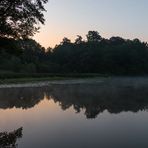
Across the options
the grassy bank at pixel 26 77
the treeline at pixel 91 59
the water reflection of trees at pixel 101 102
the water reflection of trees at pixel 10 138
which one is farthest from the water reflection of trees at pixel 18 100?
the treeline at pixel 91 59

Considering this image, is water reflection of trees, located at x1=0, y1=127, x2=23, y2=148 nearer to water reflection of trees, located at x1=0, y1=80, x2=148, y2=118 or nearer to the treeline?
water reflection of trees, located at x1=0, y1=80, x2=148, y2=118

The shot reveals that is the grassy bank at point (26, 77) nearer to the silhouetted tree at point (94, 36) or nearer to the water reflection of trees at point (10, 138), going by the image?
the water reflection of trees at point (10, 138)

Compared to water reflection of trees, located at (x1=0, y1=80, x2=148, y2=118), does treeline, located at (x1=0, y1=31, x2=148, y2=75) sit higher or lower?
higher

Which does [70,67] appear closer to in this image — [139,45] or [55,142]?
[139,45]

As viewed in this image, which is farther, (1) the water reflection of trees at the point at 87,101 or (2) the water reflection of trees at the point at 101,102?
(1) the water reflection of trees at the point at 87,101

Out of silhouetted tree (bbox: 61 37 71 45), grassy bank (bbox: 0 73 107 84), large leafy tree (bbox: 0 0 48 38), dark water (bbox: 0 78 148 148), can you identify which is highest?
silhouetted tree (bbox: 61 37 71 45)

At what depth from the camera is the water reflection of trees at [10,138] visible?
14291mm

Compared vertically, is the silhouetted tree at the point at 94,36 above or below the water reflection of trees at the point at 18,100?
above

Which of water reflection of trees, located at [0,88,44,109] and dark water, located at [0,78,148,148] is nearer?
dark water, located at [0,78,148,148]

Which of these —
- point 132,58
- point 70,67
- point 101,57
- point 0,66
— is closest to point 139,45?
point 132,58

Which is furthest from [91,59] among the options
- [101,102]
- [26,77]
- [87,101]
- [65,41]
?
[101,102]

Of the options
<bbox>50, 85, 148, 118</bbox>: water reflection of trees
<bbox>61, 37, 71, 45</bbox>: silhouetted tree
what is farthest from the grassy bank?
<bbox>61, 37, 71, 45</bbox>: silhouetted tree

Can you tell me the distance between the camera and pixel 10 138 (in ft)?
51.4

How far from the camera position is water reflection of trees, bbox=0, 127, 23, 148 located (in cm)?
1429
